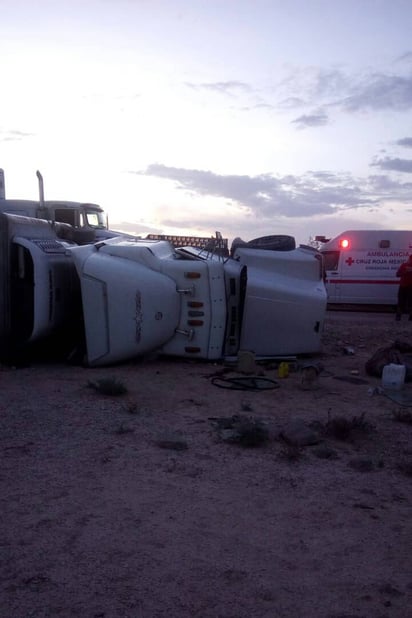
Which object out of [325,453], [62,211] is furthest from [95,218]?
[325,453]

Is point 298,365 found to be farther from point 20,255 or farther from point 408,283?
point 408,283

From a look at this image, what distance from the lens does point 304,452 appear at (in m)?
5.97

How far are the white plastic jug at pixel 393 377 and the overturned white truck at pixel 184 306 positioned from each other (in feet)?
7.26

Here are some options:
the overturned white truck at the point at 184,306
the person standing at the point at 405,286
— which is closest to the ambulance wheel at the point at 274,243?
the overturned white truck at the point at 184,306

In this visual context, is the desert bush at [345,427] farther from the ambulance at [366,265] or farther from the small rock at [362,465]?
the ambulance at [366,265]

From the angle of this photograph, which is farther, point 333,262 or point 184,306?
point 333,262

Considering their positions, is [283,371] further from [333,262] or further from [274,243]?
[333,262]

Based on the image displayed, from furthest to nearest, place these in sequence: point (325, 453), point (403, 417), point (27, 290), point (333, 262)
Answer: point (333, 262) < point (27, 290) < point (403, 417) < point (325, 453)

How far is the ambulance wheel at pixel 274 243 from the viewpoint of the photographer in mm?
12320

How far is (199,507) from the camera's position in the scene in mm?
4719

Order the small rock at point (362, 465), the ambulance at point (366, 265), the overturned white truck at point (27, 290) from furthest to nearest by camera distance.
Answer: the ambulance at point (366, 265) < the overturned white truck at point (27, 290) < the small rock at point (362, 465)

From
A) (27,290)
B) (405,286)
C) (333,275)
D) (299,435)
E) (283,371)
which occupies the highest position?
(27,290)

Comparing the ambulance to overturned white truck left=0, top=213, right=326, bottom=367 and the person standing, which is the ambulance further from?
overturned white truck left=0, top=213, right=326, bottom=367

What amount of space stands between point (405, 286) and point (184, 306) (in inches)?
428
